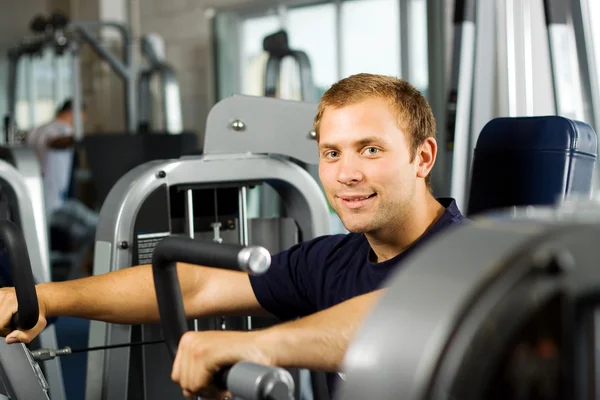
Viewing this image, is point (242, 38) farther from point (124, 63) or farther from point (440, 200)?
point (440, 200)

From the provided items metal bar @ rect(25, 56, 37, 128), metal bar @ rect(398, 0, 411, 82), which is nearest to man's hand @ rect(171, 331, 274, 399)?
metal bar @ rect(398, 0, 411, 82)

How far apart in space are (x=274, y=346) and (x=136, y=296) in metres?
0.79

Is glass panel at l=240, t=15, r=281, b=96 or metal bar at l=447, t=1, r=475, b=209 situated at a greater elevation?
glass panel at l=240, t=15, r=281, b=96

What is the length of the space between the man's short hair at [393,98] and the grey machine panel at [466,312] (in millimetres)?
991

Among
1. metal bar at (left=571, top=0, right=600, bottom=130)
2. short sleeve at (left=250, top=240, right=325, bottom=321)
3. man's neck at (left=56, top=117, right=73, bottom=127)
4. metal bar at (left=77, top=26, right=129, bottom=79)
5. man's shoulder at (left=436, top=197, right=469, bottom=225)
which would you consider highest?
metal bar at (left=77, top=26, right=129, bottom=79)

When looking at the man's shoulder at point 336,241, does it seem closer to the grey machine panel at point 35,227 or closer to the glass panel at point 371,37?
the grey machine panel at point 35,227

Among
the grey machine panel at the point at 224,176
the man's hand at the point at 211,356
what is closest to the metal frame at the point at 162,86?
the grey machine panel at the point at 224,176

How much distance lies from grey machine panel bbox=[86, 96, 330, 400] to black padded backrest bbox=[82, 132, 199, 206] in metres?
3.51

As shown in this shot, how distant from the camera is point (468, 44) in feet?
9.99

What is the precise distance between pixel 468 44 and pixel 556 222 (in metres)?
2.53

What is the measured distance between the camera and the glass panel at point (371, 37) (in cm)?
548

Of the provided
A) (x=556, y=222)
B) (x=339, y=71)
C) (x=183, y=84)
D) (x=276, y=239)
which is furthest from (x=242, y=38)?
(x=556, y=222)

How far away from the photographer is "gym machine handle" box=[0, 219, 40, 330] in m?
1.19

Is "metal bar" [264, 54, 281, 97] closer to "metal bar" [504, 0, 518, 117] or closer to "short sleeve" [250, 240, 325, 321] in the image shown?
"metal bar" [504, 0, 518, 117]
